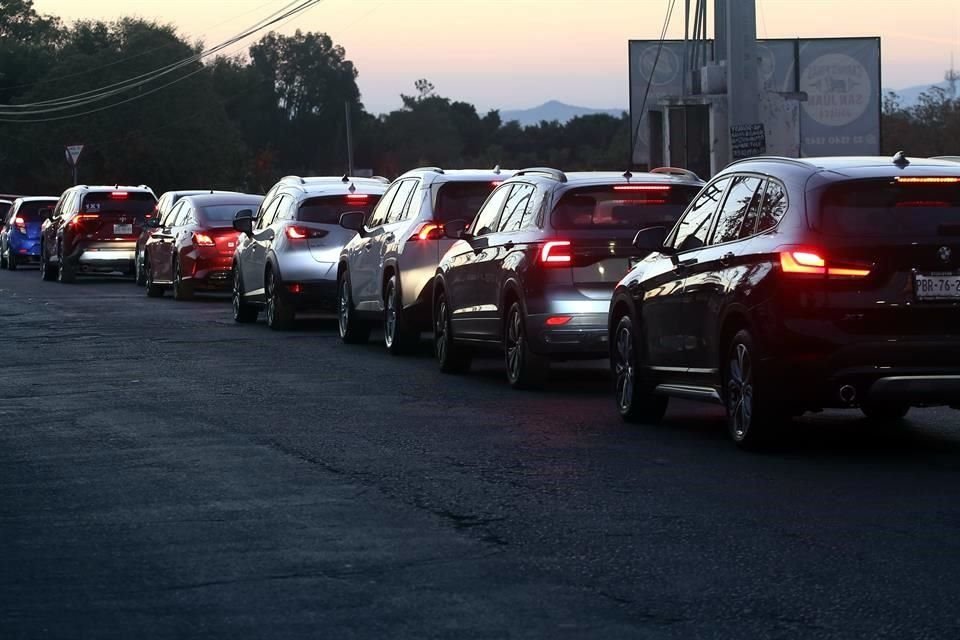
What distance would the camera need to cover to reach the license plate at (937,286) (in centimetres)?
1023

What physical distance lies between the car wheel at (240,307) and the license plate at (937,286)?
1471 centimetres

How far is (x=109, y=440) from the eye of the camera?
11742 millimetres

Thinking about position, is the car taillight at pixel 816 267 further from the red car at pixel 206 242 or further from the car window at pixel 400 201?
the red car at pixel 206 242

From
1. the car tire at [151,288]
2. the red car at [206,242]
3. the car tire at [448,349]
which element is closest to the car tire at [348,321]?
the car tire at [448,349]

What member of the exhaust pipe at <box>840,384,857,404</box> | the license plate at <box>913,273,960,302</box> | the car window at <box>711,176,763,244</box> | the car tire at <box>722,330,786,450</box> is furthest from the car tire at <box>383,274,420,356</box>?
the license plate at <box>913,273,960,302</box>

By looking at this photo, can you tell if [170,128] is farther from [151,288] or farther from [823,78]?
[151,288]

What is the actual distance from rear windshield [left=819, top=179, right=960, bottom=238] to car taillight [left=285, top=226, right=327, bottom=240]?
12.5m

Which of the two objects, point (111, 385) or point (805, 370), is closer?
point (805, 370)

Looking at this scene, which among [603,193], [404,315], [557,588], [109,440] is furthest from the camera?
[404,315]

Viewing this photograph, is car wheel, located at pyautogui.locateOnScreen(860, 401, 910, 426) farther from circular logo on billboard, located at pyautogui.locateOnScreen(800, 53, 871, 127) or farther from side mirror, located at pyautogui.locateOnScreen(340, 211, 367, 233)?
circular logo on billboard, located at pyautogui.locateOnScreen(800, 53, 871, 127)

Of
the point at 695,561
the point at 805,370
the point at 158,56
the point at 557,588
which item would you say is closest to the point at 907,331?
the point at 805,370

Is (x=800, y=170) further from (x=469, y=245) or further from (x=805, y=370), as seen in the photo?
(x=469, y=245)

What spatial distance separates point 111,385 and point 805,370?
699 centimetres

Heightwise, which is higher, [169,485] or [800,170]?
[800,170]
